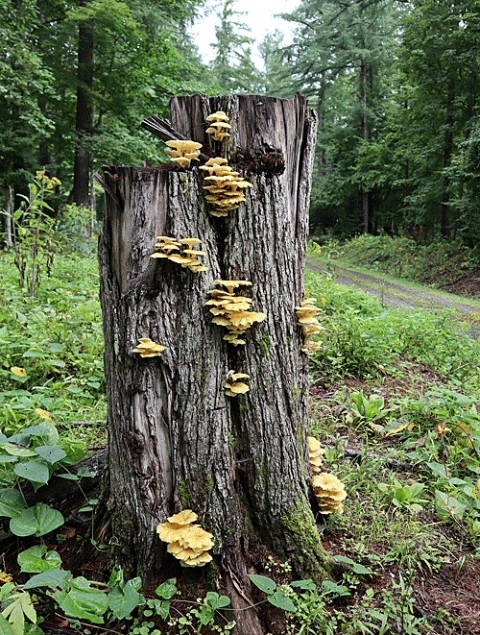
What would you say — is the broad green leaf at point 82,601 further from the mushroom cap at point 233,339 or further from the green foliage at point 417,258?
the green foliage at point 417,258

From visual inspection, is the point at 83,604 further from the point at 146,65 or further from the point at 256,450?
the point at 146,65

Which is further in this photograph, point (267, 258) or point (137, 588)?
point (267, 258)

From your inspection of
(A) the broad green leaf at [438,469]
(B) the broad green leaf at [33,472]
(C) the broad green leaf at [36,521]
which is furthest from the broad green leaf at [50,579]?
(A) the broad green leaf at [438,469]

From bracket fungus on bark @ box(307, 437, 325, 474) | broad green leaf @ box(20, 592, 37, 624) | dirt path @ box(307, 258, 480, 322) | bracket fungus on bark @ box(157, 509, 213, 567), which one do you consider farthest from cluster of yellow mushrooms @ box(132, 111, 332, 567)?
dirt path @ box(307, 258, 480, 322)

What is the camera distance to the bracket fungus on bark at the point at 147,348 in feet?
5.94

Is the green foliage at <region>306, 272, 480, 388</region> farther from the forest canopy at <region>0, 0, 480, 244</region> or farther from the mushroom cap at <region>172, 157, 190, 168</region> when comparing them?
the forest canopy at <region>0, 0, 480, 244</region>

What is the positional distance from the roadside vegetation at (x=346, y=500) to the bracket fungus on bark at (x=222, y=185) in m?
1.36

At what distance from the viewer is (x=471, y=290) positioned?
13.1 metres

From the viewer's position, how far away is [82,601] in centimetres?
166

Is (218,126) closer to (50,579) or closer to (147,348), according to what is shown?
(147,348)

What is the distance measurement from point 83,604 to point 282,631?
32.5 inches

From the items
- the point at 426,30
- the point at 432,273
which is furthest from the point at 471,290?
the point at 426,30

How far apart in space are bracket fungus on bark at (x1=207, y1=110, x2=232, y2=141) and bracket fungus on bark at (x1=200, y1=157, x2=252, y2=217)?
0.11 meters

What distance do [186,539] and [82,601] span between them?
42cm
